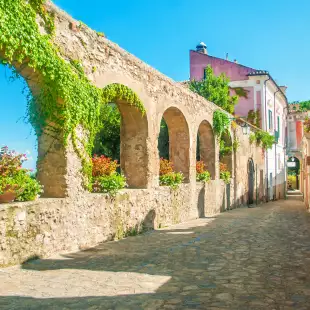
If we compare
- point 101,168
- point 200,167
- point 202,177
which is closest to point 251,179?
point 200,167

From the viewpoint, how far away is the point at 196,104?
13.4m

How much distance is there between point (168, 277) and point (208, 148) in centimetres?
1051

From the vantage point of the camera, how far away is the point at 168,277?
16.7ft

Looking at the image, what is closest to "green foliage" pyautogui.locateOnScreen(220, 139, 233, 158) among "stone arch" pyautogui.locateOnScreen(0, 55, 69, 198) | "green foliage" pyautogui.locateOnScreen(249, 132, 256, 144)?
"green foliage" pyautogui.locateOnScreen(249, 132, 256, 144)

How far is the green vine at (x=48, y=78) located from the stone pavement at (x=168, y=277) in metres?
2.07

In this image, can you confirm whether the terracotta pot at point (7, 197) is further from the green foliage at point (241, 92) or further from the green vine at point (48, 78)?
the green foliage at point (241, 92)

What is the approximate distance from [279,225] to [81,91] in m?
6.82

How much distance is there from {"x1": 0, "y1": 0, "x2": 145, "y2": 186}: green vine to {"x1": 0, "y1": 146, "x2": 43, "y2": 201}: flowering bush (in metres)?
1.03

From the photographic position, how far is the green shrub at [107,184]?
8.03 meters

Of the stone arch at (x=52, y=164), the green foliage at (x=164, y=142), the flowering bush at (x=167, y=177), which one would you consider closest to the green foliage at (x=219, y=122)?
the green foliage at (x=164, y=142)

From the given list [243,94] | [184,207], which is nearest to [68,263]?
[184,207]

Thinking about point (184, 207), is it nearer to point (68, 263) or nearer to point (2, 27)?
point (68, 263)

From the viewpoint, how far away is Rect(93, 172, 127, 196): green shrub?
8031 millimetres

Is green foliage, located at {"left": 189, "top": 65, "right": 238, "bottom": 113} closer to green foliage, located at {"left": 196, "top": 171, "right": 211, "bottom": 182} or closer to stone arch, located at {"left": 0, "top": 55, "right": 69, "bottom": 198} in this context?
green foliage, located at {"left": 196, "top": 171, "right": 211, "bottom": 182}
